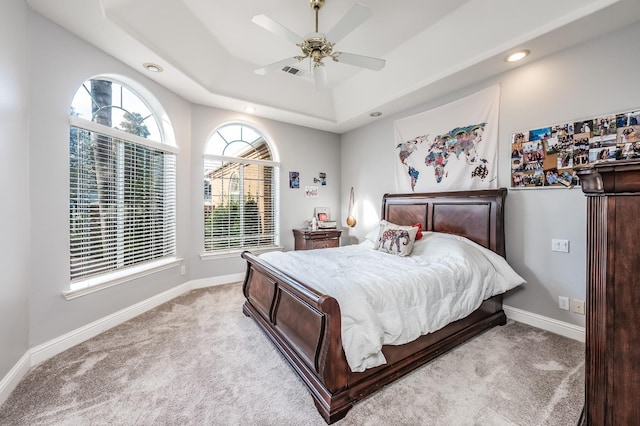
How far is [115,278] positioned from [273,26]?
9.12 feet

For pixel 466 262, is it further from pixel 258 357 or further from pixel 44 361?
pixel 44 361

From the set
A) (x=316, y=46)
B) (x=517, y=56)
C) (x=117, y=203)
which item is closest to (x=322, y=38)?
(x=316, y=46)

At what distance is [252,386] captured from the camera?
1747mm

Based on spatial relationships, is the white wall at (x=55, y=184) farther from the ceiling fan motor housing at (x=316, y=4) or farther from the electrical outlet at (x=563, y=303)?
the electrical outlet at (x=563, y=303)

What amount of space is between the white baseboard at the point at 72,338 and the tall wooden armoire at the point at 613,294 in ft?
10.1

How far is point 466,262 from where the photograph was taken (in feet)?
7.55

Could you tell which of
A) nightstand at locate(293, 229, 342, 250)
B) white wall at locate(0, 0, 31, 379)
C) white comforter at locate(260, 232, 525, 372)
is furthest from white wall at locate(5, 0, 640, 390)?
nightstand at locate(293, 229, 342, 250)

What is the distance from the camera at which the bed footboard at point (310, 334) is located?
146cm

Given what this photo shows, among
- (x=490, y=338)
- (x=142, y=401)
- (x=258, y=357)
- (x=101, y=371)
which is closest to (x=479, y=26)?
(x=490, y=338)

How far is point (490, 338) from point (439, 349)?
691mm

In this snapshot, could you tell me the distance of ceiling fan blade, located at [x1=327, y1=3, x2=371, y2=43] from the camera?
67.6 inches

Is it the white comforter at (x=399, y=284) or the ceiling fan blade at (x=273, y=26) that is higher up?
the ceiling fan blade at (x=273, y=26)

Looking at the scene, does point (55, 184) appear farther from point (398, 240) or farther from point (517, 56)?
point (517, 56)

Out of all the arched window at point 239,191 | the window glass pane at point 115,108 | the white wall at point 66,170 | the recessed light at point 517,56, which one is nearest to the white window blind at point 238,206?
the arched window at point 239,191
